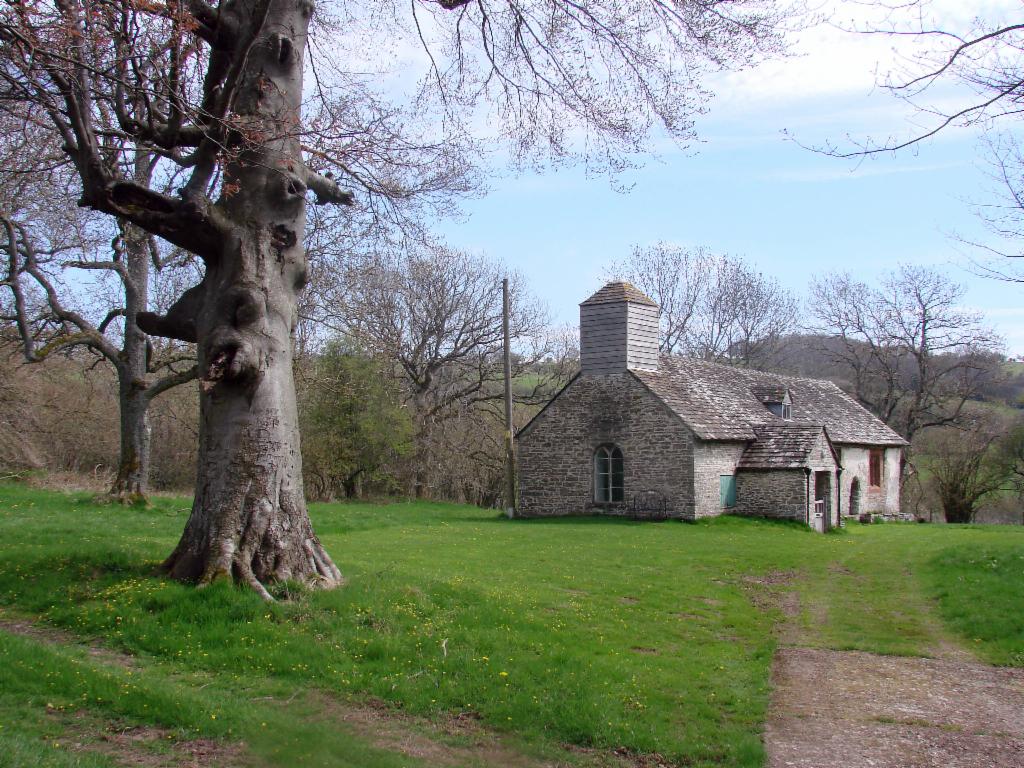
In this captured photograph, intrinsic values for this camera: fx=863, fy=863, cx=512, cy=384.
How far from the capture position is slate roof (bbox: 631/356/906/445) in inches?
1164

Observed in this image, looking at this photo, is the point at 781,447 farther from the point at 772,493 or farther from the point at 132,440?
the point at 132,440

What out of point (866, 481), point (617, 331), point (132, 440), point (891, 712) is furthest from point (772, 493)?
point (891, 712)

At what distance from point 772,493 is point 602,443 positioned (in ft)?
19.5

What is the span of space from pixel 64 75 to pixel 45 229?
15.7 m

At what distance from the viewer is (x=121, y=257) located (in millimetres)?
22906

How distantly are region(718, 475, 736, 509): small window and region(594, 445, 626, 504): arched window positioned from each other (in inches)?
129

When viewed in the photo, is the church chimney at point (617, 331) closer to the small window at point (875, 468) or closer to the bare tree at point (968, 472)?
the small window at point (875, 468)

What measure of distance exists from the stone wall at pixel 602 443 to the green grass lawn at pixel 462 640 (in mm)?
11633

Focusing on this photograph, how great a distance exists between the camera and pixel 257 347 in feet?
33.7

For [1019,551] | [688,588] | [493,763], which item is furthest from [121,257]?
[1019,551]

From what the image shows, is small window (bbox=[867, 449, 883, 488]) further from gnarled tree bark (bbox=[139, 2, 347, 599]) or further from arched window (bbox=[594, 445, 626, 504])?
gnarled tree bark (bbox=[139, 2, 347, 599])

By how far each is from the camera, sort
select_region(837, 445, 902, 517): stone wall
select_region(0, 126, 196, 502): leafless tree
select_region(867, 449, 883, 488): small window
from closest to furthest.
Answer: select_region(0, 126, 196, 502): leafless tree → select_region(837, 445, 902, 517): stone wall → select_region(867, 449, 883, 488): small window

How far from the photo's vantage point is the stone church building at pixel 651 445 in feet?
93.5

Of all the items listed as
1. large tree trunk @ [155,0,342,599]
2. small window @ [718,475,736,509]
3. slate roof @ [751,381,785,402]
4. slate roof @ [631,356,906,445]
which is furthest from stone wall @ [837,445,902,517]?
large tree trunk @ [155,0,342,599]
